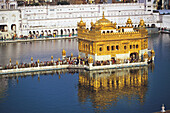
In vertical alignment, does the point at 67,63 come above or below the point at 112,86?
above

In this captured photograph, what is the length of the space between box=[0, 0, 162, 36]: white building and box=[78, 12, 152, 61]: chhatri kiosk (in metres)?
27.6

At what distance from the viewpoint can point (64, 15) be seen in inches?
3009

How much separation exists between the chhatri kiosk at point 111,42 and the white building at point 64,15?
1088 inches

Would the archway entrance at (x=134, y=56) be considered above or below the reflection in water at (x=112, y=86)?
above

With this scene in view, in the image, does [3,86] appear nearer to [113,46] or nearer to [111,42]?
[111,42]

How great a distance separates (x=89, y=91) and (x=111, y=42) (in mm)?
10328

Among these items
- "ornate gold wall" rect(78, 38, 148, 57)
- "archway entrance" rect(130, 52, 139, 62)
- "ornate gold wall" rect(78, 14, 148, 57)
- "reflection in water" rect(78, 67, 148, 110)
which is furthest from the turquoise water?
"ornate gold wall" rect(78, 14, 148, 57)

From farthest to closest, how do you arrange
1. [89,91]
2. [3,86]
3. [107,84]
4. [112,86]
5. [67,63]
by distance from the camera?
[67,63] → [3,86] → [107,84] → [112,86] → [89,91]

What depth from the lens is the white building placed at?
71938 mm

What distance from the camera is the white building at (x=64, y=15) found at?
2832 inches

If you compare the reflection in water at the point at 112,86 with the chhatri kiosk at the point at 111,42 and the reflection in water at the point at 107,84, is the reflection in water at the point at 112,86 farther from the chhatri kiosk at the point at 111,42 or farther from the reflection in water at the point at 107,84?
the chhatri kiosk at the point at 111,42

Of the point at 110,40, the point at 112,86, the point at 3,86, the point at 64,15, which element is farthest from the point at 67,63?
the point at 64,15

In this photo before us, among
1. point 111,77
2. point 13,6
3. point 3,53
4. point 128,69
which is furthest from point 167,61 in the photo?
point 13,6

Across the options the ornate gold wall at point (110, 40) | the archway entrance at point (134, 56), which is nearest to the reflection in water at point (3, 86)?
the ornate gold wall at point (110, 40)
